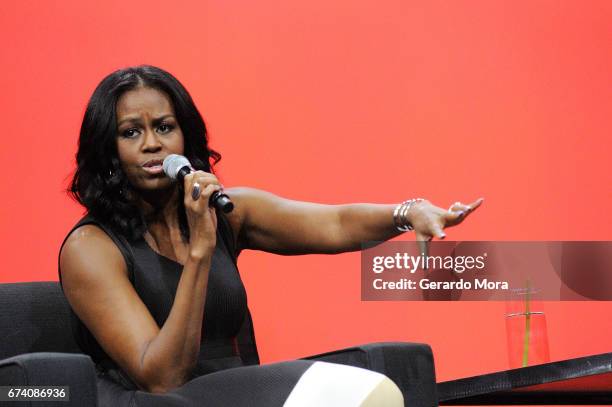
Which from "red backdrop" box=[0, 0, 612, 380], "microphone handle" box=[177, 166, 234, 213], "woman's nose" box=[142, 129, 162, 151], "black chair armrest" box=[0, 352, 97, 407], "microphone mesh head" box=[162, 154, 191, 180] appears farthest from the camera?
"red backdrop" box=[0, 0, 612, 380]

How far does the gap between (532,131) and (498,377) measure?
872 mm

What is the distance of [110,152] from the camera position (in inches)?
76.4

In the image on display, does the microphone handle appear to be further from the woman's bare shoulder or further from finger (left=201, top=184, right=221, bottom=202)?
the woman's bare shoulder

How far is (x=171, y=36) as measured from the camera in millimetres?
2555

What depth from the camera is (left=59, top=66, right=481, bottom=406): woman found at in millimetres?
1692

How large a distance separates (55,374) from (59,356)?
0.03m

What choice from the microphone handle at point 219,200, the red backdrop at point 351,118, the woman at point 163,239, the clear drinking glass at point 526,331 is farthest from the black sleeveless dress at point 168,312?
the clear drinking glass at point 526,331

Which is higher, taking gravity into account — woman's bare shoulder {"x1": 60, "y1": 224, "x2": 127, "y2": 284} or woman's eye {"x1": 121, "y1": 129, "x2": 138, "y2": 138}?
woman's eye {"x1": 121, "y1": 129, "x2": 138, "y2": 138}

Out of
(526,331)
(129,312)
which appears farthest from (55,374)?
(526,331)

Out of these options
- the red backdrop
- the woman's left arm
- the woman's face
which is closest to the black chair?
the woman's left arm

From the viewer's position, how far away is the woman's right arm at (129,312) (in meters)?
1.69

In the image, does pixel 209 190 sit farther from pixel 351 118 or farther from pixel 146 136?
pixel 351 118

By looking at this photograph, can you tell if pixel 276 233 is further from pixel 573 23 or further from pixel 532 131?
pixel 573 23

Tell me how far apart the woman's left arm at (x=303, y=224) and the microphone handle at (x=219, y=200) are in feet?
1.17
